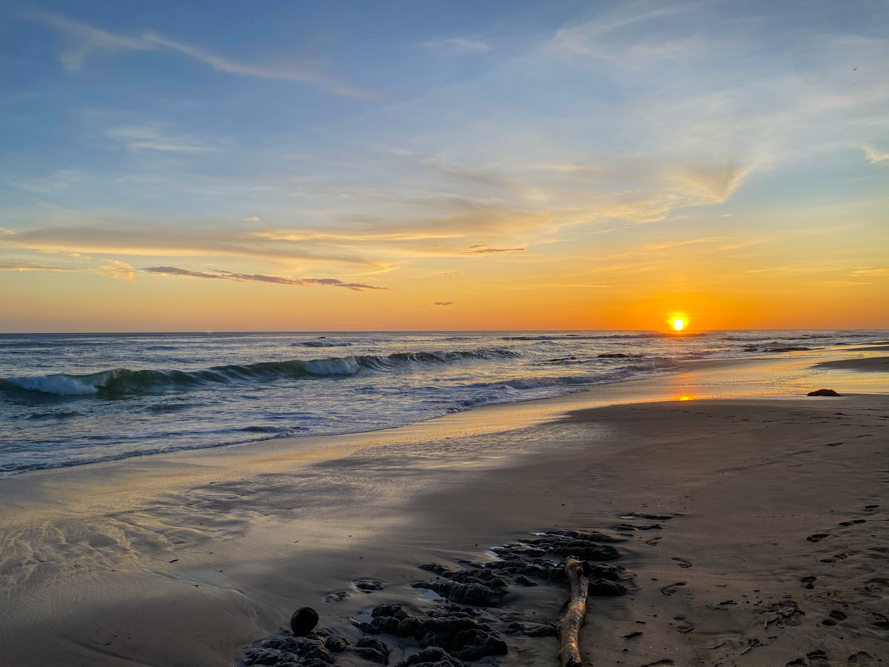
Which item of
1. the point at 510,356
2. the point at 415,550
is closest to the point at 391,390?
the point at 415,550

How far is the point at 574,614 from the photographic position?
2857 mm

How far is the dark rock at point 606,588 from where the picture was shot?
3.20m

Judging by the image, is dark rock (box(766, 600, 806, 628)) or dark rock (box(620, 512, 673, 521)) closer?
dark rock (box(766, 600, 806, 628))

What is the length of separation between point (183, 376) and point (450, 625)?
74.5ft

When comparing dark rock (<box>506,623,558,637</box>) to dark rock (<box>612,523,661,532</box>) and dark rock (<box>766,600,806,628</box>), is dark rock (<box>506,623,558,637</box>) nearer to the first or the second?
dark rock (<box>766,600,806,628</box>)

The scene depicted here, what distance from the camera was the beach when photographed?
9.16 ft

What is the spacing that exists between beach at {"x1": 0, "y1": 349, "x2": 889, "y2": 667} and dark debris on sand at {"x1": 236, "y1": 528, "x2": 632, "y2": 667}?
0.07 meters

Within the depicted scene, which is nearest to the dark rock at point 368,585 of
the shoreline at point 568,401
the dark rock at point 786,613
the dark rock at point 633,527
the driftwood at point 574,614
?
the driftwood at point 574,614

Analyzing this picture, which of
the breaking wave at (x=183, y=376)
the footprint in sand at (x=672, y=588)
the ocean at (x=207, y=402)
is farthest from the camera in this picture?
the breaking wave at (x=183, y=376)

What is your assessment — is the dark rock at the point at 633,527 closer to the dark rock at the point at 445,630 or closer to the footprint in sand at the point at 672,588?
the footprint in sand at the point at 672,588

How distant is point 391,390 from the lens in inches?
750

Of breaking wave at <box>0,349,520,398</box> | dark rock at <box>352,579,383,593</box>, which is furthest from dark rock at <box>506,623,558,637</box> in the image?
breaking wave at <box>0,349,520,398</box>

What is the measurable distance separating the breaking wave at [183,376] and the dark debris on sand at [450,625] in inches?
708

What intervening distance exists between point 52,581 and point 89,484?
11.0ft
